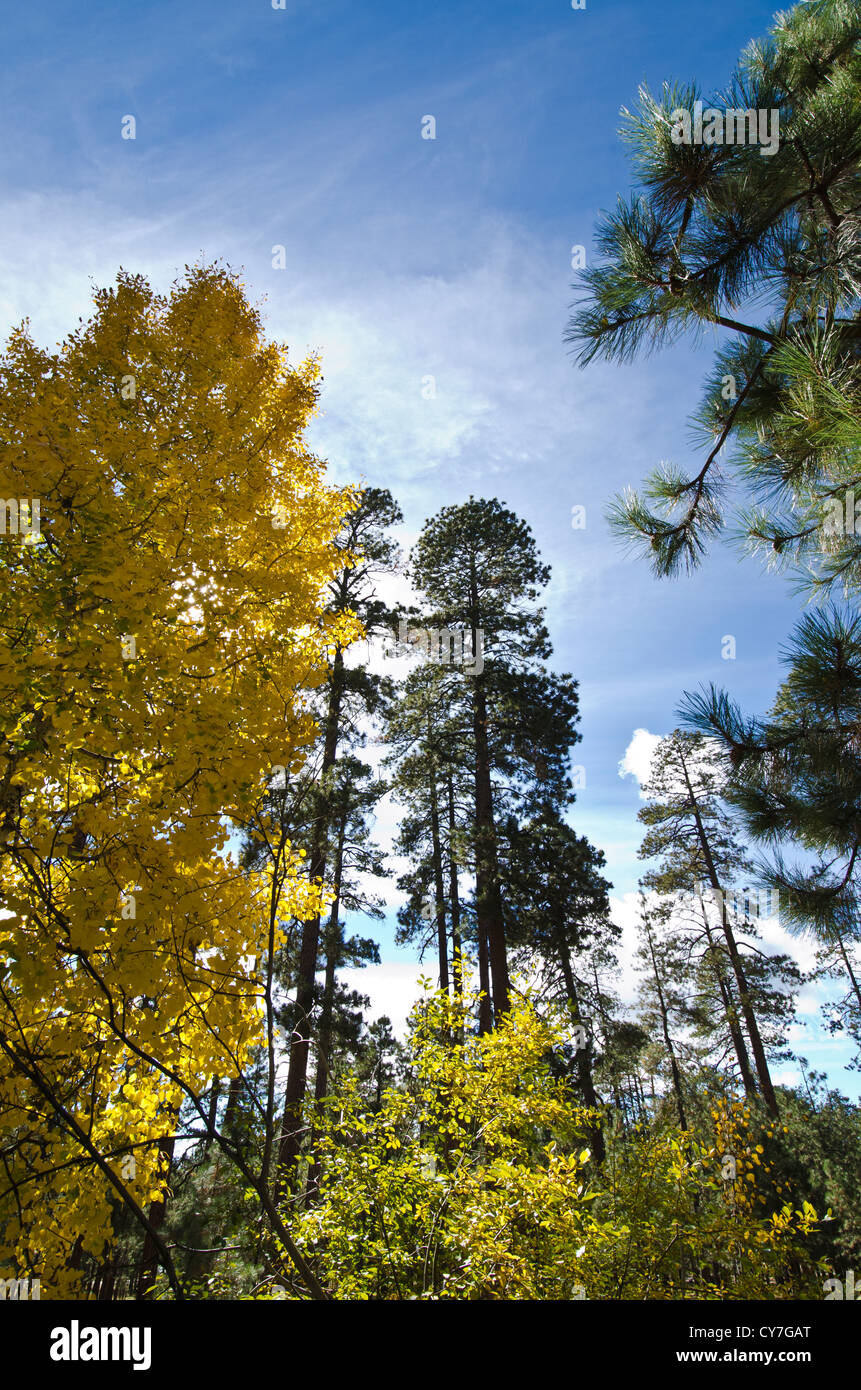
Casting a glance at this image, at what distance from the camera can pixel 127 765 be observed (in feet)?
10.2

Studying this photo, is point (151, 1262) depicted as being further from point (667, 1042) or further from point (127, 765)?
point (667, 1042)

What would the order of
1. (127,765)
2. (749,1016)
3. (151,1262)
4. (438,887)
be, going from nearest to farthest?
(127,765) → (151,1262) → (438,887) → (749,1016)

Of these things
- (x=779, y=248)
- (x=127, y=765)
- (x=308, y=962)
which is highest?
(x=779, y=248)

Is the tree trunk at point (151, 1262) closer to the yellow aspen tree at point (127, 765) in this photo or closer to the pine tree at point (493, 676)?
the yellow aspen tree at point (127, 765)

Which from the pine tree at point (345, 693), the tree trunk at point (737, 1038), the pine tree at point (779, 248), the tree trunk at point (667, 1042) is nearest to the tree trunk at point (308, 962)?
the pine tree at point (345, 693)

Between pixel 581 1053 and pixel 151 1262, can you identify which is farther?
pixel 581 1053

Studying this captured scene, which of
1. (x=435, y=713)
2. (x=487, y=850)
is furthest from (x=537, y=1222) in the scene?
(x=435, y=713)

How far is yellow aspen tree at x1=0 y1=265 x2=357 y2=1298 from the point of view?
2504 millimetres

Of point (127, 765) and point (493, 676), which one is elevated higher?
point (493, 676)

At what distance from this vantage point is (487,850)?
38.6 ft

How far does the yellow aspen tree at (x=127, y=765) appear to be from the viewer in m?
2.50

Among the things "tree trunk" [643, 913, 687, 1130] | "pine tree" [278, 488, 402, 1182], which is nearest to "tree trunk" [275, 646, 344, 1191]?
"pine tree" [278, 488, 402, 1182]

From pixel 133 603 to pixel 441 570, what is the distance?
1223 cm

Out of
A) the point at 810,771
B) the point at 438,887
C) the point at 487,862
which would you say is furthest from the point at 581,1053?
the point at 810,771
